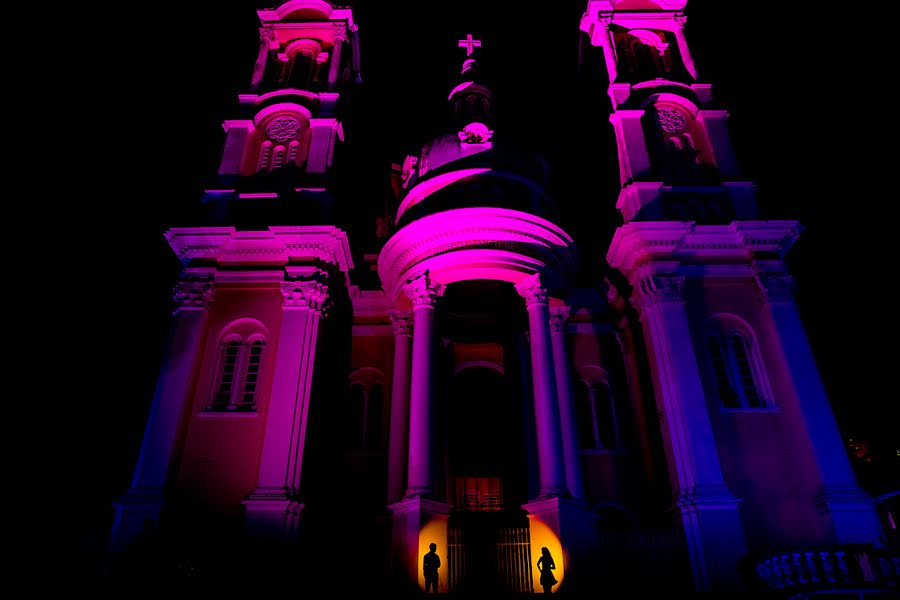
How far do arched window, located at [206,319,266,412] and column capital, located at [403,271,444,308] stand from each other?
5.01m

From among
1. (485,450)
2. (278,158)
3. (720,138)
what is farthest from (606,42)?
(485,450)

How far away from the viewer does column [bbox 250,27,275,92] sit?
88.8 feet

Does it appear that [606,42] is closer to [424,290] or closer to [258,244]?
[424,290]

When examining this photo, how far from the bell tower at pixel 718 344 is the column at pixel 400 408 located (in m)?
7.94

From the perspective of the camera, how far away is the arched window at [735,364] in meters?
18.8

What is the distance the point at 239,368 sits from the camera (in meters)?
19.4

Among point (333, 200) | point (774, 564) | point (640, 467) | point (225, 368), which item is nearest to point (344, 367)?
point (225, 368)

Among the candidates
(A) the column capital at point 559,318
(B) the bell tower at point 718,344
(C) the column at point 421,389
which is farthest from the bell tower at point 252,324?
(B) the bell tower at point 718,344

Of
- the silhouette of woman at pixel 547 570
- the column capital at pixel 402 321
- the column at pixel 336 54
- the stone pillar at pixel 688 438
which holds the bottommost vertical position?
the silhouette of woman at pixel 547 570

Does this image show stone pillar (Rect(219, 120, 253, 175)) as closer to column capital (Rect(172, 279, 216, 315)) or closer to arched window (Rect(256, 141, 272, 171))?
arched window (Rect(256, 141, 272, 171))

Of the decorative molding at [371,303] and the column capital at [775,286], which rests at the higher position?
the decorative molding at [371,303]

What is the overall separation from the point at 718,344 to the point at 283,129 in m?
Result: 18.3

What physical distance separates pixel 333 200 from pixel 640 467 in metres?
14.3

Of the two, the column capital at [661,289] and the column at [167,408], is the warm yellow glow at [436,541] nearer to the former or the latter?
the column at [167,408]
